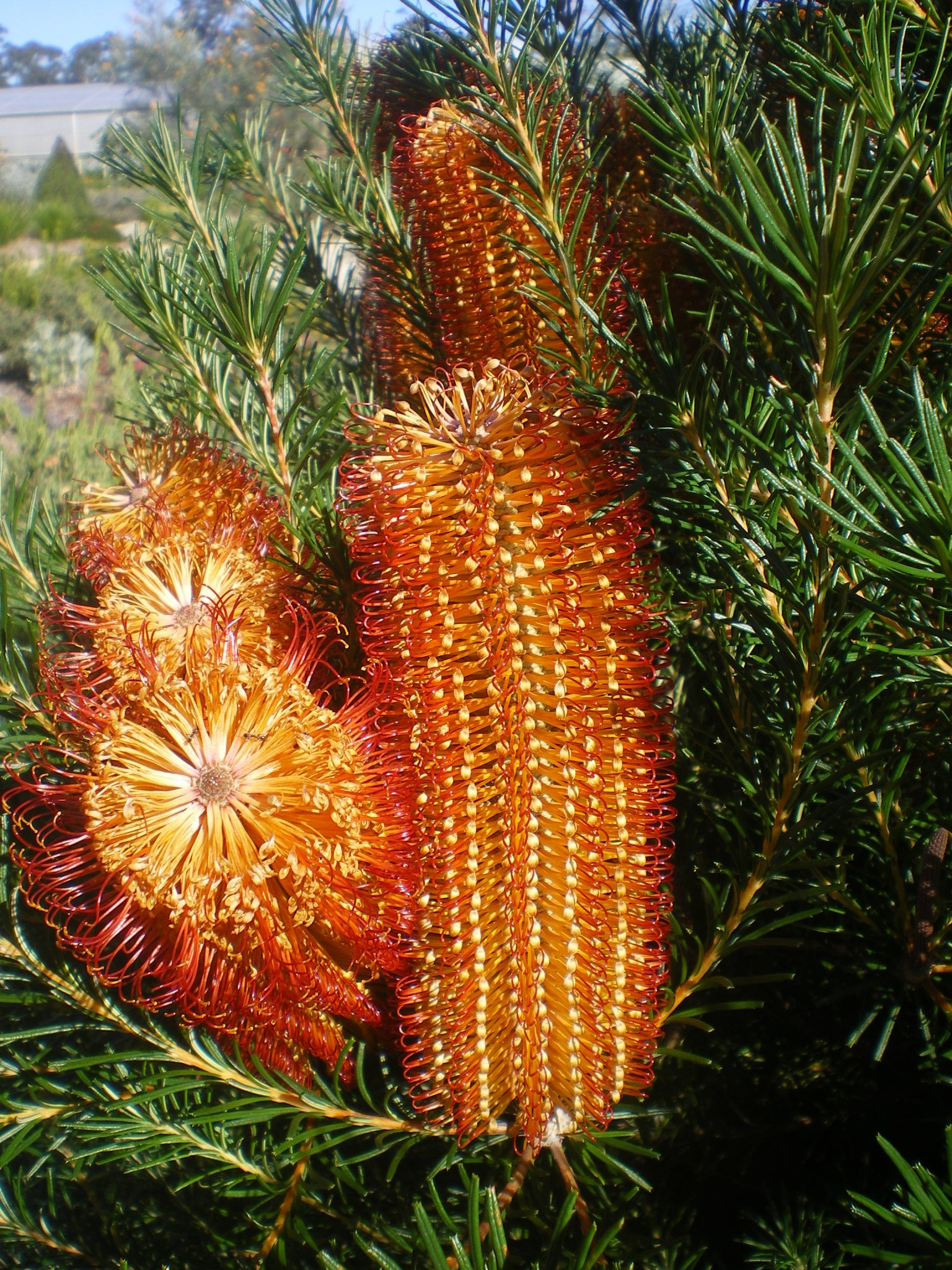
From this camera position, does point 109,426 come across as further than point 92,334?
No

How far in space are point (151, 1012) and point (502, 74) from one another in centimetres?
48

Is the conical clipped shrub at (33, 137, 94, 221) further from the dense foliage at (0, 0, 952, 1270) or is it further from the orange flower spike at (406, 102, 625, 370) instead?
the dense foliage at (0, 0, 952, 1270)

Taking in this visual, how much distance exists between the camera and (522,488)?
361 millimetres

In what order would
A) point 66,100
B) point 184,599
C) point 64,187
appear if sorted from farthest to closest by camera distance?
1. point 66,100
2. point 64,187
3. point 184,599

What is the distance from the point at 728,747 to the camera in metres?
0.42

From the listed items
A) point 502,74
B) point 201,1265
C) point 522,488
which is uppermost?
point 502,74

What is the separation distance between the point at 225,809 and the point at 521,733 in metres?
0.13

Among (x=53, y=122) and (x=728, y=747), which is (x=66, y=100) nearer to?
(x=53, y=122)

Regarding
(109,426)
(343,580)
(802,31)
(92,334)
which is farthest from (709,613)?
(92,334)

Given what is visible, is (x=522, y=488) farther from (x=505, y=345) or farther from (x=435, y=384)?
(x=505, y=345)

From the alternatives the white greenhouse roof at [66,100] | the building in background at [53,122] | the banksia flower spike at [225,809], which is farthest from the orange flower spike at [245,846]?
the building in background at [53,122]

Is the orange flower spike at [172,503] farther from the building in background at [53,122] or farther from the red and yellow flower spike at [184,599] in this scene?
the building in background at [53,122]

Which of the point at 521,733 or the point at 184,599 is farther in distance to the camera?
the point at 184,599

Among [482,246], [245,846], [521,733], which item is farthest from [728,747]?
[482,246]
